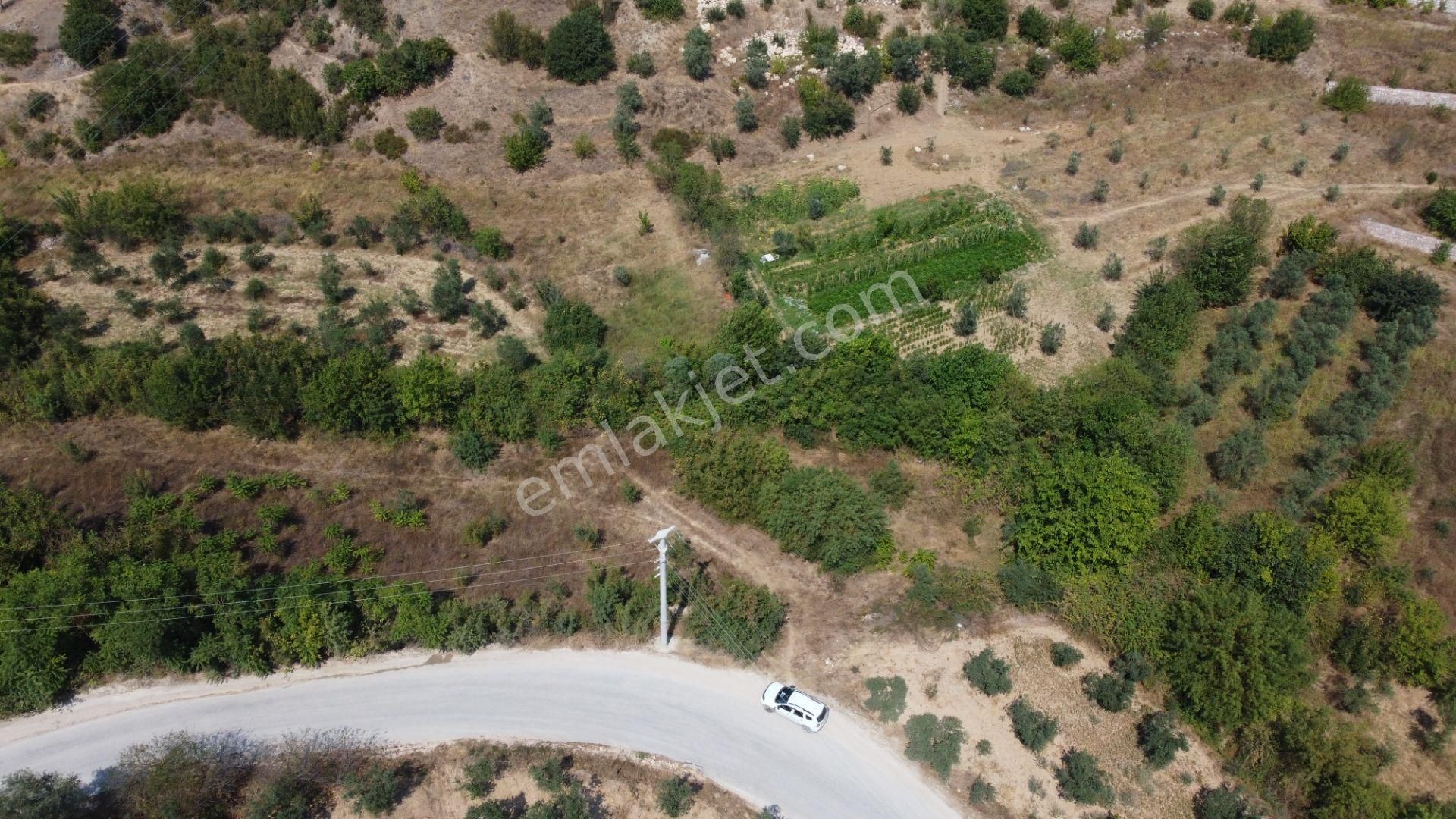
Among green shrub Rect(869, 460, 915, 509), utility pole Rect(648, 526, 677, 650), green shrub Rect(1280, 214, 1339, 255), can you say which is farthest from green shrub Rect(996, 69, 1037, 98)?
utility pole Rect(648, 526, 677, 650)

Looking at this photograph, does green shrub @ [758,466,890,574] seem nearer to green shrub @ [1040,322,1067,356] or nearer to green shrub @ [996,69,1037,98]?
green shrub @ [1040,322,1067,356]

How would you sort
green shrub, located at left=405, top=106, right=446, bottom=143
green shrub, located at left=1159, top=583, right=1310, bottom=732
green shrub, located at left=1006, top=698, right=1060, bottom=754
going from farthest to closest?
green shrub, located at left=405, top=106, right=446, bottom=143
green shrub, located at left=1006, top=698, right=1060, bottom=754
green shrub, located at left=1159, top=583, right=1310, bottom=732

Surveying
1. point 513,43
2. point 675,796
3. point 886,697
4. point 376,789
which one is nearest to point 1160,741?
point 886,697

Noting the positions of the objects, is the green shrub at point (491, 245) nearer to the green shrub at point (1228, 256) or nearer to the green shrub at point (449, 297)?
the green shrub at point (449, 297)

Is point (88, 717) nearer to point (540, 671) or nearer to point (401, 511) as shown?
point (401, 511)

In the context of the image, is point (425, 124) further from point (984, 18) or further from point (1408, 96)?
point (1408, 96)

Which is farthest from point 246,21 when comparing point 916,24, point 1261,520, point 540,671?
point 1261,520
